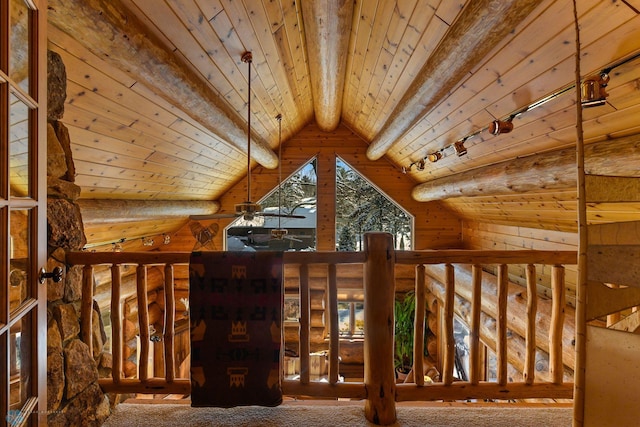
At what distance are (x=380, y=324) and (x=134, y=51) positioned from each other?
197 centimetres

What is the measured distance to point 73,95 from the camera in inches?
76.5

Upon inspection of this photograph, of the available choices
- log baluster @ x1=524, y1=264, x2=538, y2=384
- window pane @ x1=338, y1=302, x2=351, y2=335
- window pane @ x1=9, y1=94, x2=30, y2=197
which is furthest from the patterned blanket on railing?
window pane @ x1=338, y1=302, x2=351, y2=335

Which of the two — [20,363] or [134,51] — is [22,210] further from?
[134,51]

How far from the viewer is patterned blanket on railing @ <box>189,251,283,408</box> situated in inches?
63.6

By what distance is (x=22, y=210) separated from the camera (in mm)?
1070

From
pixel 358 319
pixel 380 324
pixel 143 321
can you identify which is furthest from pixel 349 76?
pixel 358 319

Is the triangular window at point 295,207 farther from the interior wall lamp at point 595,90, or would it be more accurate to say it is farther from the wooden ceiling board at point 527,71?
the interior wall lamp at point 595,90

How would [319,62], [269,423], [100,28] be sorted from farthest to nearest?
[319,62] < [269,423] < [100,28]

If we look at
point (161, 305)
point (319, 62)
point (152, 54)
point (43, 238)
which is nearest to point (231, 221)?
point (161, 305)

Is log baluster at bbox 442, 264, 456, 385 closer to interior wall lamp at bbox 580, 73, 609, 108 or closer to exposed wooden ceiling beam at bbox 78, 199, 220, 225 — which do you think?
interior wall lamp at bbox 580, 73, 609, 108

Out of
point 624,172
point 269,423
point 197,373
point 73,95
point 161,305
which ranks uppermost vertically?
point 73,95

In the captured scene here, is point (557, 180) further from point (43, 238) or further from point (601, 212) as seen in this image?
point (43, 238)

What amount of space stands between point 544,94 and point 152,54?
2479 mm

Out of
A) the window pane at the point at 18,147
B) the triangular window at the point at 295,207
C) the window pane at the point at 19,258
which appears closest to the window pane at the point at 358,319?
the triangular window at the point at 295,207
